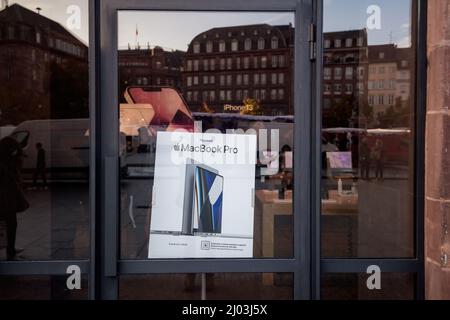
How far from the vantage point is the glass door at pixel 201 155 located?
320cm

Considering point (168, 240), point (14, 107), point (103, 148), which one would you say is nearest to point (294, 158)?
point (168, 240)

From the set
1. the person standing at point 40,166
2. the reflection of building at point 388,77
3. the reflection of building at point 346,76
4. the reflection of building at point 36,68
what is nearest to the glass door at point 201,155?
Result: the reflection of building at point 346,76

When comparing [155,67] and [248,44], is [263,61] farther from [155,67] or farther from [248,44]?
[155,67]

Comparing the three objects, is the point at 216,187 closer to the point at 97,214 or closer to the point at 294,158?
the point at 294,158

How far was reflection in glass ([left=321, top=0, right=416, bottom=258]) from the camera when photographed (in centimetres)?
353

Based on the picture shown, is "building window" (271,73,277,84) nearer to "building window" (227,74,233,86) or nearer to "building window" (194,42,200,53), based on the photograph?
"building window" (227,74,233,86)

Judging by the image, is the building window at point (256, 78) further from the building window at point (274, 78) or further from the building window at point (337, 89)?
the building window at point (337, 89)

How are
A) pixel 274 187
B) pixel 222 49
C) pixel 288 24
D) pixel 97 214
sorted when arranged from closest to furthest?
1. pixel 97 214
2. pixel 288 24
3. pixel 274 187
4. pixel 222 49

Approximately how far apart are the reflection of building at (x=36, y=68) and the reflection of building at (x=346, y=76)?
1946 mm

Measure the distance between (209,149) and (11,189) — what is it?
1.64m

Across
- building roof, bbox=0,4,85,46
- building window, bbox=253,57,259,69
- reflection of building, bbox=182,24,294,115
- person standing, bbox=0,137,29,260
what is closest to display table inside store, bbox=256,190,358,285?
reflection of building, bbox=182,24,294,115

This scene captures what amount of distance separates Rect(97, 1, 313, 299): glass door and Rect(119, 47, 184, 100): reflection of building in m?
0.01

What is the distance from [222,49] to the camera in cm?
410

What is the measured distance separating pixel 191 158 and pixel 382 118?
1.83 m
